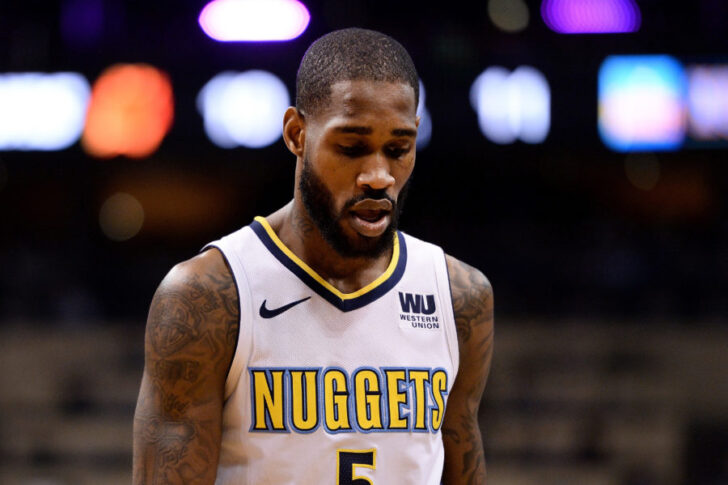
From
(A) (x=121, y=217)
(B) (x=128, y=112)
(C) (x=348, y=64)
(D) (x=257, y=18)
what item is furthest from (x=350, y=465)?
(A) (x=121, y=217)

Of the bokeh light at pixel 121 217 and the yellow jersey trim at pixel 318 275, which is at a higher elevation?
the bokeh light at pixel 121 217

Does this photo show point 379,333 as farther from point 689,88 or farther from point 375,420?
point 689,88

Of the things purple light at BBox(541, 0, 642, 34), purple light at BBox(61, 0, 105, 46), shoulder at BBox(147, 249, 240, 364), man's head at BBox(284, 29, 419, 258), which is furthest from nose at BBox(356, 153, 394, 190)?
purple light at BBox(61, 0, 105, 46)

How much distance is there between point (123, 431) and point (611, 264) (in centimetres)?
495

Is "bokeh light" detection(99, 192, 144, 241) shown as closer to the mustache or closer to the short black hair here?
the short black hair

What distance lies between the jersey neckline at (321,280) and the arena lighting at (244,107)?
5.50m

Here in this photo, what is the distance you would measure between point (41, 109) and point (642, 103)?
16.8ft

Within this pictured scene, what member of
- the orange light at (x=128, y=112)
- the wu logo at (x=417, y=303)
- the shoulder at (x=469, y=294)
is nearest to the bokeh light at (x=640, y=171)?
the orange light at (x=128, y=112)

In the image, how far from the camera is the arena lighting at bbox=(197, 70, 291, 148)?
7.71 meters

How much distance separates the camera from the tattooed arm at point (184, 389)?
2035 millimetres

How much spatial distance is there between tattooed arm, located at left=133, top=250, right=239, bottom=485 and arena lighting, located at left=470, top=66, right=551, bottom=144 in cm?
607

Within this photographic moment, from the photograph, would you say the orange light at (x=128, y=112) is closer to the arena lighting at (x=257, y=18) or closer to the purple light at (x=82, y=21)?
the purple light at (x=82, y=21)

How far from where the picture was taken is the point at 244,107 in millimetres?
7977

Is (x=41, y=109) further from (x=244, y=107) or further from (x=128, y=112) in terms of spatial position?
(x=244, y=107)
